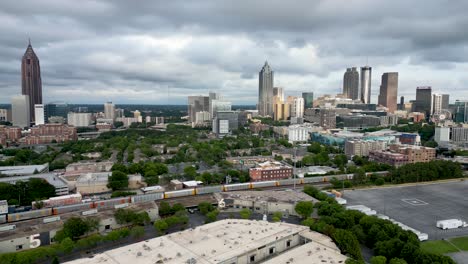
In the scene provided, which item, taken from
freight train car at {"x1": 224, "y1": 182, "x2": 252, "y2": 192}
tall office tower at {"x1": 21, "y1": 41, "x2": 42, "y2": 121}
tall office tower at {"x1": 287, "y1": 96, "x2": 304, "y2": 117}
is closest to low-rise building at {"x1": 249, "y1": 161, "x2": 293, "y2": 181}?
freight train car at {"x1": 224, "y1": 182, "x2": 252, "y2": 192}

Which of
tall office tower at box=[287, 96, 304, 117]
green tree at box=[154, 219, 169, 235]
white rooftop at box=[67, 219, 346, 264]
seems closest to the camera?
white rooftop at box=[67, 219, 346, 264]

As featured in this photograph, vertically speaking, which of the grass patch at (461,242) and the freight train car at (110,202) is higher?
the freight train car at (110,202)

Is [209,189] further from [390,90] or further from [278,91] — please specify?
[390,90]

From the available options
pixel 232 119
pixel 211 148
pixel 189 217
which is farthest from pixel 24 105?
pixel 189 217

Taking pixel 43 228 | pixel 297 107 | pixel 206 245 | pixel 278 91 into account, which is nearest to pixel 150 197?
pixel 43 228

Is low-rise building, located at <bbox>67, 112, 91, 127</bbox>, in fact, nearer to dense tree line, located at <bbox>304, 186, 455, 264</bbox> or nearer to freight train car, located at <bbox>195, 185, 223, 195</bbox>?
freight train car, located at <bbox>195, 185, 223, 195</bbox>

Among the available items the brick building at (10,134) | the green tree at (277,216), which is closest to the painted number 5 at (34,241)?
the green tree at (277,216)

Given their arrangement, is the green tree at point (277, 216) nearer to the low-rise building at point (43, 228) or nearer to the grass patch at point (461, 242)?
the low-rise building at point (43, 228)
